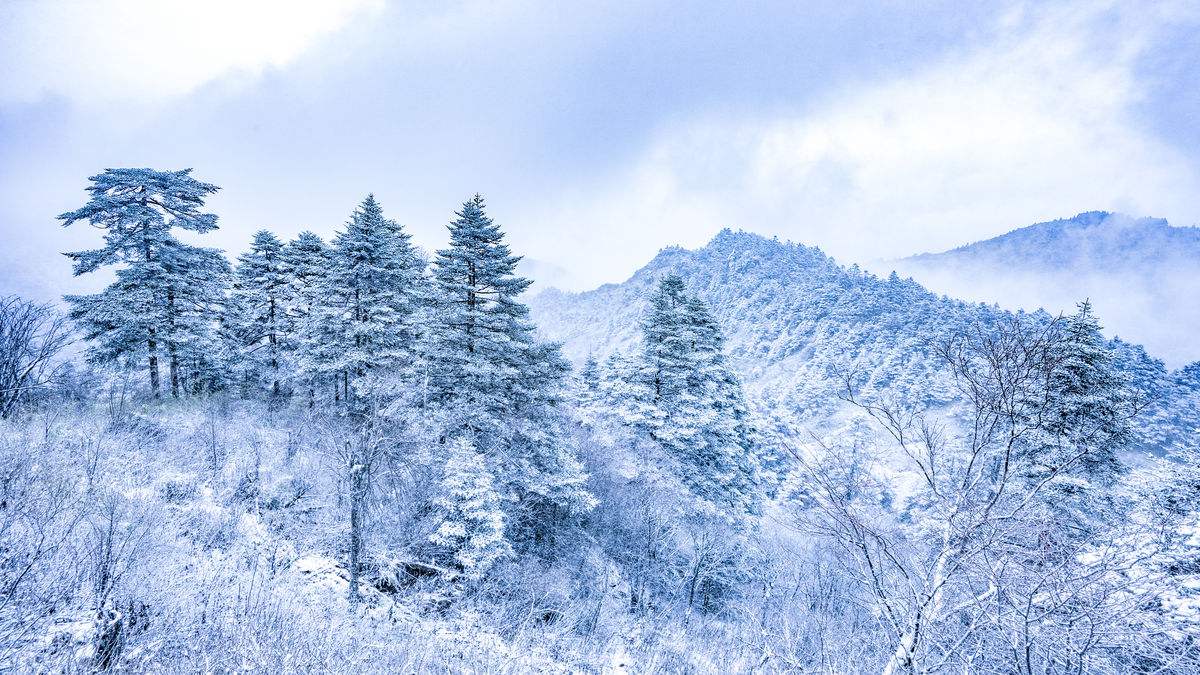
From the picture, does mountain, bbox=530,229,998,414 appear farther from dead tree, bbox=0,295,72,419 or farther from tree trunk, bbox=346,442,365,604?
dead tree, bbox=0,295,72,419

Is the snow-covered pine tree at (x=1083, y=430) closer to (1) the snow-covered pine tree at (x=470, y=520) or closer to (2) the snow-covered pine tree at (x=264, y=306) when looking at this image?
(1) the snow-covered pine tree at (x=470, y=520)

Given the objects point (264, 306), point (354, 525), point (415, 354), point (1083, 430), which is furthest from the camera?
point (264, 306)

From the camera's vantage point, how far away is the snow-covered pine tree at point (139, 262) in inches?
708

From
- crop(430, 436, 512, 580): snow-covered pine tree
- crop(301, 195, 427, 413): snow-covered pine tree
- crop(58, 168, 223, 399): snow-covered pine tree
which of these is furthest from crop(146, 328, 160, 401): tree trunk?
crop(430, 436, 512, 580): snow-covered pine tree

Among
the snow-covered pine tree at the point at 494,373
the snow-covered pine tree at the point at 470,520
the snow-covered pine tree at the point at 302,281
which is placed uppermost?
the snow-covered pine tree at the point at 302,281

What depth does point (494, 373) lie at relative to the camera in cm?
1606

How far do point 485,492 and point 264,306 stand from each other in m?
19.6

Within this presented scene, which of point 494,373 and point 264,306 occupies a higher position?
point 264,306

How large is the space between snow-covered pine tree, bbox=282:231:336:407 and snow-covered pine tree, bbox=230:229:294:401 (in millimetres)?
145

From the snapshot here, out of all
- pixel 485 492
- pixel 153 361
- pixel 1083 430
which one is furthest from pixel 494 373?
pixel 1083 430

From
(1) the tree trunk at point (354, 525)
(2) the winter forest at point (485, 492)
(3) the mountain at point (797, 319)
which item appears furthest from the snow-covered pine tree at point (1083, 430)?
(1) the tree trunk at point (354, 525)

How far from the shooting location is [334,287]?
2016cm

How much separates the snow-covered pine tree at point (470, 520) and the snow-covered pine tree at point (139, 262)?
15.8m

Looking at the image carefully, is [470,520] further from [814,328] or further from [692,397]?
[814,328]
